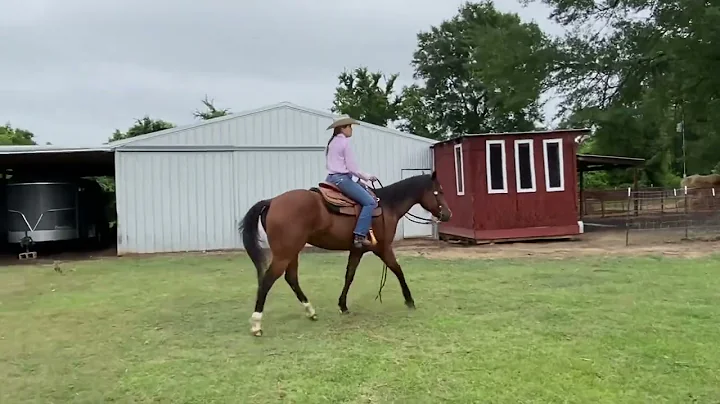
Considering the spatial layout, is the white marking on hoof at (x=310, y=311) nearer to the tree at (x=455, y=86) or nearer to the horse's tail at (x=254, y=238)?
the horse's tail at (x=254, y=238)

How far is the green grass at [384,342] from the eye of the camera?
157 inches

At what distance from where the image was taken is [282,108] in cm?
1581

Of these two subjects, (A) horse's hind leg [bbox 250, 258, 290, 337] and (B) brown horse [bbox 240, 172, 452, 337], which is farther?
(B) brown horse [bbox 240, 172, 452, 337]

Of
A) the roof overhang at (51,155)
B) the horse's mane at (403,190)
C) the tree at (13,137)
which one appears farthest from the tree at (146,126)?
the horse's mane at (403,190)

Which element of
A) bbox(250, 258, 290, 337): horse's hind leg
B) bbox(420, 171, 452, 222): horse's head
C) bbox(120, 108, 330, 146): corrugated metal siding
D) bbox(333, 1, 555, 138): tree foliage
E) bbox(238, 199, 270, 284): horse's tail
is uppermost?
bbox(333, 1, 555, 138): tree foliage

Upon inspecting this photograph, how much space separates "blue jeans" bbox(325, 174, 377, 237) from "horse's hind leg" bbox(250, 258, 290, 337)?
0.85 m

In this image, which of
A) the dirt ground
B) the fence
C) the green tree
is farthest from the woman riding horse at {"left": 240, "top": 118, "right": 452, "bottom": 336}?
the green tree

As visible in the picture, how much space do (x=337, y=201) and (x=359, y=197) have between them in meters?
0.23

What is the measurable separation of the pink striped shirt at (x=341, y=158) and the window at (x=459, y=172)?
8765mm

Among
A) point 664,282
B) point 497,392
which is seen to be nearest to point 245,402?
point 497,392

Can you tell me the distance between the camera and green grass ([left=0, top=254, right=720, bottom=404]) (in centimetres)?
398

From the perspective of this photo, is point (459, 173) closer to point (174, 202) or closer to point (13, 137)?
point (174, 202)

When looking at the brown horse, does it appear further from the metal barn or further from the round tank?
the round tank

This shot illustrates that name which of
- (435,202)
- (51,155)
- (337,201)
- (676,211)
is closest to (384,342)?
(337,201)
